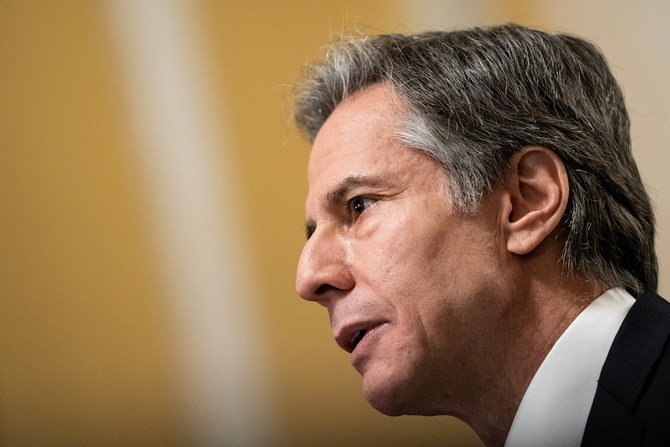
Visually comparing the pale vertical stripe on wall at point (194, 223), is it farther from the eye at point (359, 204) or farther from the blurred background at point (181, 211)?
the eye at point (359, 204)

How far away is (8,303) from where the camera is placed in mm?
2619

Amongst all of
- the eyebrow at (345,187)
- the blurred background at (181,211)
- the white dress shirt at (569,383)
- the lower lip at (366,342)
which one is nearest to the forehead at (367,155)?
the eyebrow at (345,187)

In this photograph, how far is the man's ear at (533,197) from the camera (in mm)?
1562

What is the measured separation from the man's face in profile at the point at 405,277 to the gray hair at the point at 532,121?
1.8 inches

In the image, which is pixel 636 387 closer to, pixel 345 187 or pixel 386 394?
pixel 386 394

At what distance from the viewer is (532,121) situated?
161cm

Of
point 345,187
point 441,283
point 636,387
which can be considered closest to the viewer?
point 636,387

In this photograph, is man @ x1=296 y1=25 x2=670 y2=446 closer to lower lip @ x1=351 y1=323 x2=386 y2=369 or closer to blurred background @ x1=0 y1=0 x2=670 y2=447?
lower lip @ x1=351 y1=323 x2=386 y2=369

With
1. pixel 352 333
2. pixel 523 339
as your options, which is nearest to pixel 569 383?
pixel 523 339

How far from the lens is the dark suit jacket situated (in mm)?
1341

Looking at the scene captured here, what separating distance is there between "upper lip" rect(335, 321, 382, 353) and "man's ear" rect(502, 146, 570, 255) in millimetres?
277

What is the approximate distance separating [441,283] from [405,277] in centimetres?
6

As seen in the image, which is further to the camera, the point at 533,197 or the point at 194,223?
the point at 194,223

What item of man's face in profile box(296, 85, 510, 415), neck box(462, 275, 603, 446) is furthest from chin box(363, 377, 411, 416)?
neck box(462, 275, 603, 446)
